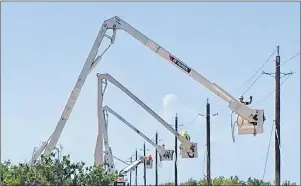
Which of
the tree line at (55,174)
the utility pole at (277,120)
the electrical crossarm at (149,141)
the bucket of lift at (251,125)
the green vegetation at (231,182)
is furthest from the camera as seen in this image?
the green vegetation at (231,182)

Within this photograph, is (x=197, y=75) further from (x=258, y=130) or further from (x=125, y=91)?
(x=125, y=91)

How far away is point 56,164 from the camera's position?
35.2 metres

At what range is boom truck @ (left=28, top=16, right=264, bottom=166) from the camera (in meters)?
24.7

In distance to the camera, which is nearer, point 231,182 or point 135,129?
point 135,129

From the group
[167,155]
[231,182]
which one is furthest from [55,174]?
[231,182]

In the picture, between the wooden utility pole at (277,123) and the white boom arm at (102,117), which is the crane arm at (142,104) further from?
the wooden utility pole at (277,123)

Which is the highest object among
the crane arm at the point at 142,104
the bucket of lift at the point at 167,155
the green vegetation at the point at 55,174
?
the crane arm at the point at 142,104

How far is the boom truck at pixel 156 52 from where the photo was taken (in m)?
24.7

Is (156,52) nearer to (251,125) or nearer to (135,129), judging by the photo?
(251,125)

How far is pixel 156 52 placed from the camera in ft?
91.6

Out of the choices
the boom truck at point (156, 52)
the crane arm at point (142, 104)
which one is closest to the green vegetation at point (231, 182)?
the crane arm at point (142, 104)

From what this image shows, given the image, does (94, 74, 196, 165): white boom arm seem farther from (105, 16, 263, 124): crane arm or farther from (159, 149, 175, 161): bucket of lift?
(159, 149, 175, 161): bucket of lift

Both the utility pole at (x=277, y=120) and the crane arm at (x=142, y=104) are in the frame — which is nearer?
the utility pole at (x=277, y=120)

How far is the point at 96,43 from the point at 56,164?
6818 mm
